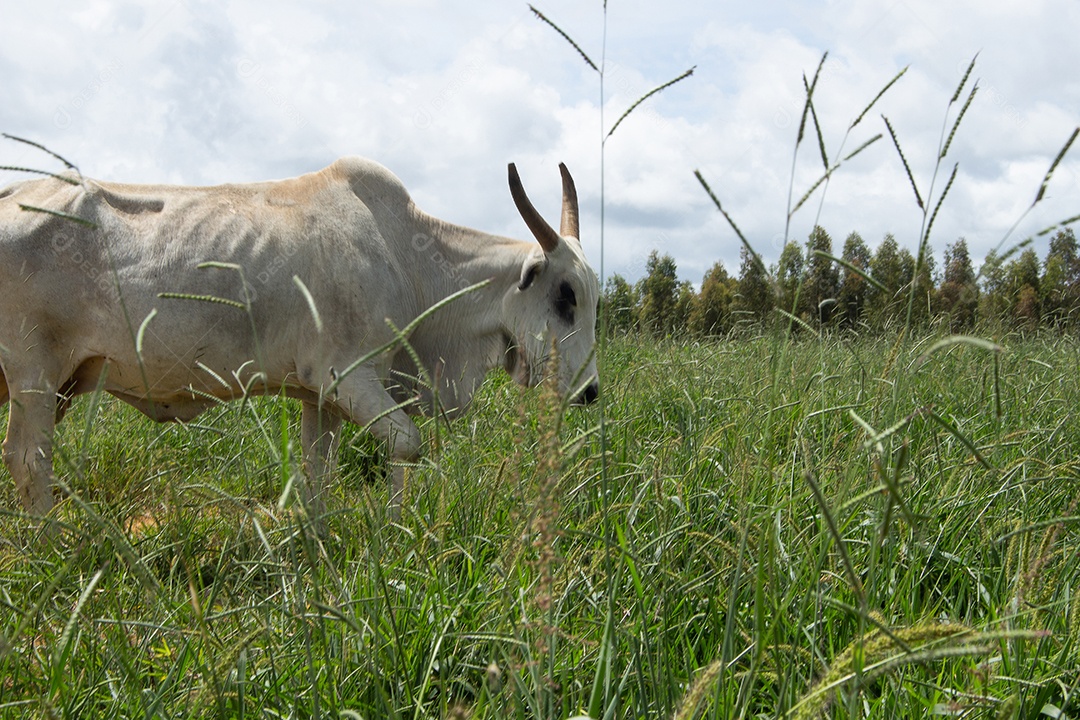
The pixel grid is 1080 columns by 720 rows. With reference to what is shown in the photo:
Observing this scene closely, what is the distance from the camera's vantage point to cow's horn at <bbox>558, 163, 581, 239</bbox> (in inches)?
234

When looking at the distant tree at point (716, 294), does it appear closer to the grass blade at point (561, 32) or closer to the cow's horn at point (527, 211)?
the cow's horn at point (527, 211)

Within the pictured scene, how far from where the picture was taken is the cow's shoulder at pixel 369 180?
531 centimetres

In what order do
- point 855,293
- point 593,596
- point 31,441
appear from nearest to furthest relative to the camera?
point 593,596 < point 31,441 < point 855,293

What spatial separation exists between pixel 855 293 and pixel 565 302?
1109 cm

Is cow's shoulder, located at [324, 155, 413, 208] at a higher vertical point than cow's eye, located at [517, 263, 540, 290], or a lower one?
higher

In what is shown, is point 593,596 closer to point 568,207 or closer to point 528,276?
point 528,276

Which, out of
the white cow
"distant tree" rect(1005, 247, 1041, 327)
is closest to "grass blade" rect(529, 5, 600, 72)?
the white cow

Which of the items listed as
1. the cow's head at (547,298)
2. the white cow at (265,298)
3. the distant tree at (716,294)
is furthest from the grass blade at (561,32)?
the distant tree at (716,294)

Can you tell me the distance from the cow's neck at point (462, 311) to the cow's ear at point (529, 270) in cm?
18

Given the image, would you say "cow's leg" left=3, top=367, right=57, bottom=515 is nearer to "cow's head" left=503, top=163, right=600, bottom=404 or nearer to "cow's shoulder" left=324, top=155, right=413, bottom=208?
Result: "cow's shoulder" left=324, top=155, right=413, bottom=208

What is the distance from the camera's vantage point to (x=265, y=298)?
4750mm

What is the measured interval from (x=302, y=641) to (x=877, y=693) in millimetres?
1268

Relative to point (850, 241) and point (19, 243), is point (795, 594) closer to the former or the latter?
point (19, 243)

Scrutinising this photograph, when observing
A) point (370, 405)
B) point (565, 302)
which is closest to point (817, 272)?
point (565, 302)
